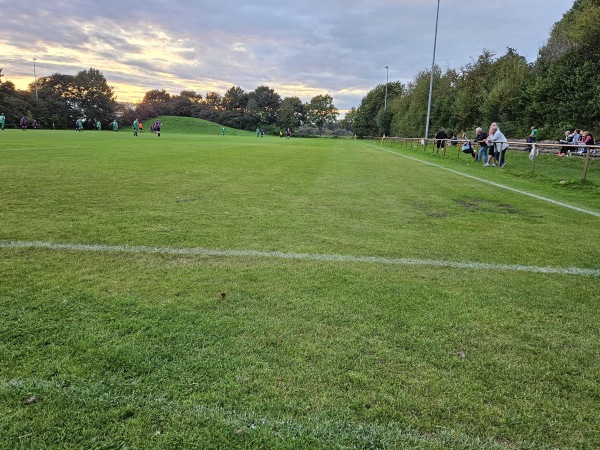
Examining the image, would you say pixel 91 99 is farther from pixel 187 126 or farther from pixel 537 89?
pixel 537 89

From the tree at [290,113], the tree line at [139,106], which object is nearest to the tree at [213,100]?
the tree line at [139,106]

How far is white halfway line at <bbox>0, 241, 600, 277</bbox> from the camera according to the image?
4.30 m

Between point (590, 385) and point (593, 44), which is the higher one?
point (593, 44)

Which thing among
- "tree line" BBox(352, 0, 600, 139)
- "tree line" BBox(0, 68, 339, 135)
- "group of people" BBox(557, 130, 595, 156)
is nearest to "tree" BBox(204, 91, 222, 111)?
"tree line" BBox(0, 68, 339, 135)

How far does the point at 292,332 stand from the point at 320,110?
149m

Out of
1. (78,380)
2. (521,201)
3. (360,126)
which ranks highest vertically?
(360,126)

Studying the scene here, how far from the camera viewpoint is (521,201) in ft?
28.4

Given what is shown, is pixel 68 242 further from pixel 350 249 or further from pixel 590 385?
pixel 590 385

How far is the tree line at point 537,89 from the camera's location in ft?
84.9

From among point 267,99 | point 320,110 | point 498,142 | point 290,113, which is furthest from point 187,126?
point 498,142

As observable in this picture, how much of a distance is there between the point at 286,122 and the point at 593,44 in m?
106

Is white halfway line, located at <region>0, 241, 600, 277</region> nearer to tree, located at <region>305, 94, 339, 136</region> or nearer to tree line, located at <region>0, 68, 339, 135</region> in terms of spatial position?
tree line, located at <region>0, 68, 339, 135</region>

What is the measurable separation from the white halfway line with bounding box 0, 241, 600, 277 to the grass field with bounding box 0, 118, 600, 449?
0.04m

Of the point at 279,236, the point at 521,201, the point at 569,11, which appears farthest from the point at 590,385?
the point at 569,11
